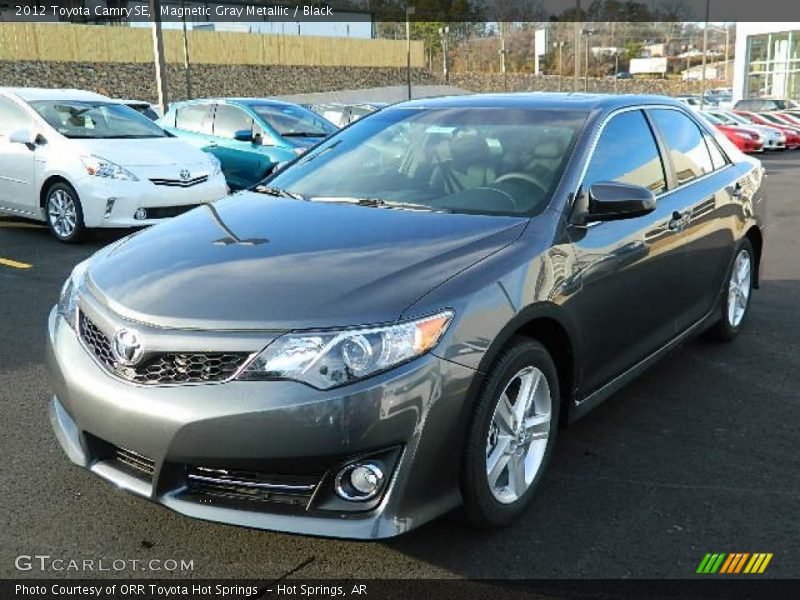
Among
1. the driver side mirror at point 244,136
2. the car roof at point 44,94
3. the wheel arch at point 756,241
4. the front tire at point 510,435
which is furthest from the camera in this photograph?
the driver side mirror at point 244,136

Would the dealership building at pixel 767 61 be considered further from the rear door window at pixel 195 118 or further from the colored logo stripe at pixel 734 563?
the colored logo stripe at pixel 734 563

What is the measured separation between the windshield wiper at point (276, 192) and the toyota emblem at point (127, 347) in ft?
4.41

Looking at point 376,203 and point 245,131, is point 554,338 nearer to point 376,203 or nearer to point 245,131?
point 376,203

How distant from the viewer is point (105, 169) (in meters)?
8.12

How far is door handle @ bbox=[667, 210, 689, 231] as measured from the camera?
13.1ft

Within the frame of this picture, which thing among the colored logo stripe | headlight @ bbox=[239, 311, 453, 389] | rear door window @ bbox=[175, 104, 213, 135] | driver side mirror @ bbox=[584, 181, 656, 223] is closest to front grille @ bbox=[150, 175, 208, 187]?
rear door window @ bbox=[175, 104, 213, 135]

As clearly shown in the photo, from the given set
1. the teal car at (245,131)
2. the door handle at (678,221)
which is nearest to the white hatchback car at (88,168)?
the teal car at (245,131)

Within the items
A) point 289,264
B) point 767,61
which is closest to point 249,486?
point 289,264

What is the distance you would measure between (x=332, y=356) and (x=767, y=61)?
49.0m

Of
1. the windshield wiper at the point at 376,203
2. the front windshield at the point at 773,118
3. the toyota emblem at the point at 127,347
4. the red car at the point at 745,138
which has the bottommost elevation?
the red car at the point at 745,138

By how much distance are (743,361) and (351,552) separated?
10.3 ft

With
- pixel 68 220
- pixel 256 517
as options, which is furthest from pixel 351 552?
pixel 68 220

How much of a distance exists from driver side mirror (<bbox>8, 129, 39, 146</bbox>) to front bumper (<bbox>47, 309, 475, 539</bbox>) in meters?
6.79

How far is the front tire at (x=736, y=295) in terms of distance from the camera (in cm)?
502
